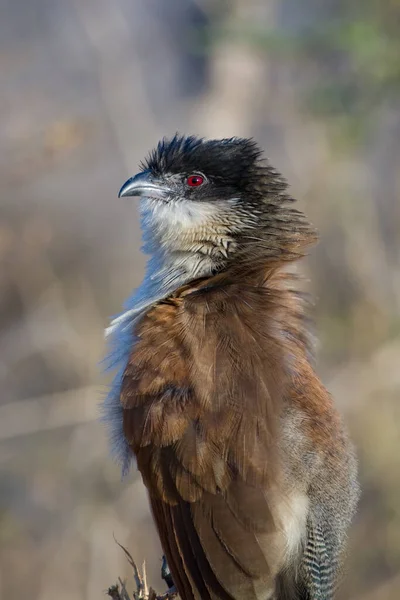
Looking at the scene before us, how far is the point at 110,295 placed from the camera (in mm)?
8445

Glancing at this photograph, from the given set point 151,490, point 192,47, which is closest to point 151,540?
point 151,490

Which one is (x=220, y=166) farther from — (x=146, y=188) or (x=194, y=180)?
(x=146, y=188)

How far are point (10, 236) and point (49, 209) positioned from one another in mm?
2764

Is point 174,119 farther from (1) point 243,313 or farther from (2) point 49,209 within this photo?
(1) point 243,313

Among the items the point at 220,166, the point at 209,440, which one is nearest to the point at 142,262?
the point at 220,166

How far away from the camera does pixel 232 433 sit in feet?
10.2

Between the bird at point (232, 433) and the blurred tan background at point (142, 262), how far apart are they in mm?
2896

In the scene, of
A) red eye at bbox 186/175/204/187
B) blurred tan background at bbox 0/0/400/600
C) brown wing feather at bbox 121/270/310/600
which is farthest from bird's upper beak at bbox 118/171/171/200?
blurred tan background at bbox 0/0/400/600

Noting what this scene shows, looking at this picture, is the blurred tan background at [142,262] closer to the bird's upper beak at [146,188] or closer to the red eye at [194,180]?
the bird's upper beak at [146,188]

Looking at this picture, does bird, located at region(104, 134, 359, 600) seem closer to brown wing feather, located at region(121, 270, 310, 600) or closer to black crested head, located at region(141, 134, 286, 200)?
brown wing feather, located at region(121, 270, 310, 600)

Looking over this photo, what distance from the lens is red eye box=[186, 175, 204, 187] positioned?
13.1 ft

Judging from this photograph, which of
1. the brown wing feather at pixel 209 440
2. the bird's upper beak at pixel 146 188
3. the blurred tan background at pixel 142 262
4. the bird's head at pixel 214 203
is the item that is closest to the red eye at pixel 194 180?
the bird's head at pixel 214 203

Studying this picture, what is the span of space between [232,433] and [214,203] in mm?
1205

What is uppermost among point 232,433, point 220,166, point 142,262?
point 142,262
